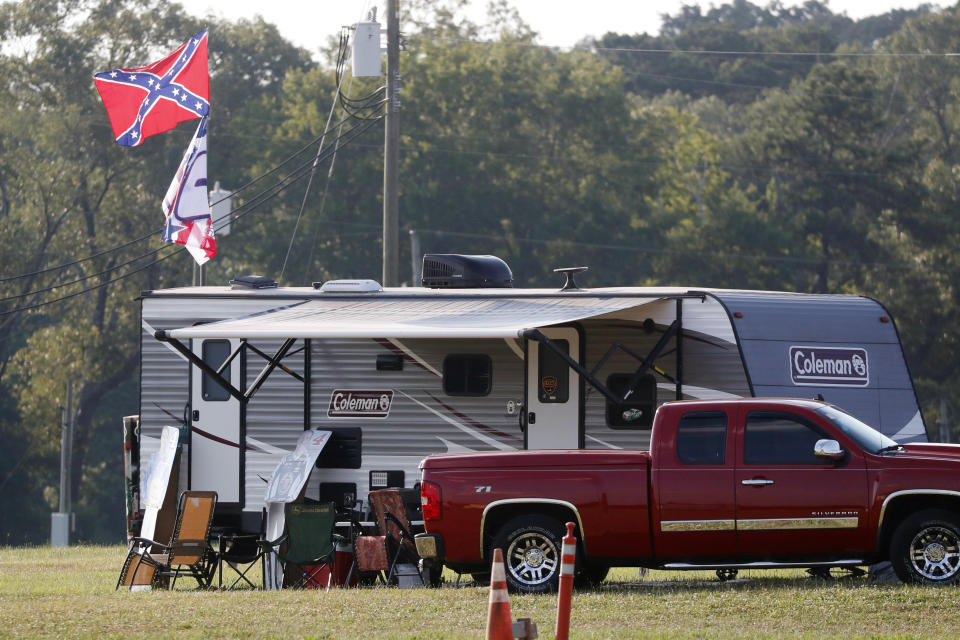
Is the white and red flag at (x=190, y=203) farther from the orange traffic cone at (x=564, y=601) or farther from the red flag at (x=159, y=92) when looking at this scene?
the orange traffic cone at (x=564, y=601)

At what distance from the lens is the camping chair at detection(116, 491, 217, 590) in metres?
14.8

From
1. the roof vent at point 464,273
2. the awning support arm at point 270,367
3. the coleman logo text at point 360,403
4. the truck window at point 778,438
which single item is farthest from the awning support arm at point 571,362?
the awning support arm at point 270,367

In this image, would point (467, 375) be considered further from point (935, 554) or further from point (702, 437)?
point (935, 554)

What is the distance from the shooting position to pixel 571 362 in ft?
44.9

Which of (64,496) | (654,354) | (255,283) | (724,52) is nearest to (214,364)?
(255,283)

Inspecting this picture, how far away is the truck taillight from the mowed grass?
0.64 metres

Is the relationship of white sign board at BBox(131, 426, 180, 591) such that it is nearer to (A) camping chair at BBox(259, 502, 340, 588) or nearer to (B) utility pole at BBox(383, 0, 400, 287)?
(A) camping chair at BBox(259, 502, 340, 588)

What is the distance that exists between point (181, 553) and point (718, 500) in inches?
220

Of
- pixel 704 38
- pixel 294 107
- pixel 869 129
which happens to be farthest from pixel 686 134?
pixel 704 38

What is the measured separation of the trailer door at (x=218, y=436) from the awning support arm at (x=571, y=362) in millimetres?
3894

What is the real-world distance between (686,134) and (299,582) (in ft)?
129

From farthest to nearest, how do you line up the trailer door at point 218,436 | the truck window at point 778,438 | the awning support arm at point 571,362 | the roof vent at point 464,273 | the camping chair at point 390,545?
the roof vent at point 464,273, the trailer door at point 218,436, the camping chair at point 390,545, the awning support arm at point 571,362, the truck window at point 778,438

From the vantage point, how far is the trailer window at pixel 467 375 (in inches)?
610

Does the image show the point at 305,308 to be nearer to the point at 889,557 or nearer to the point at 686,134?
the point at 889,557
